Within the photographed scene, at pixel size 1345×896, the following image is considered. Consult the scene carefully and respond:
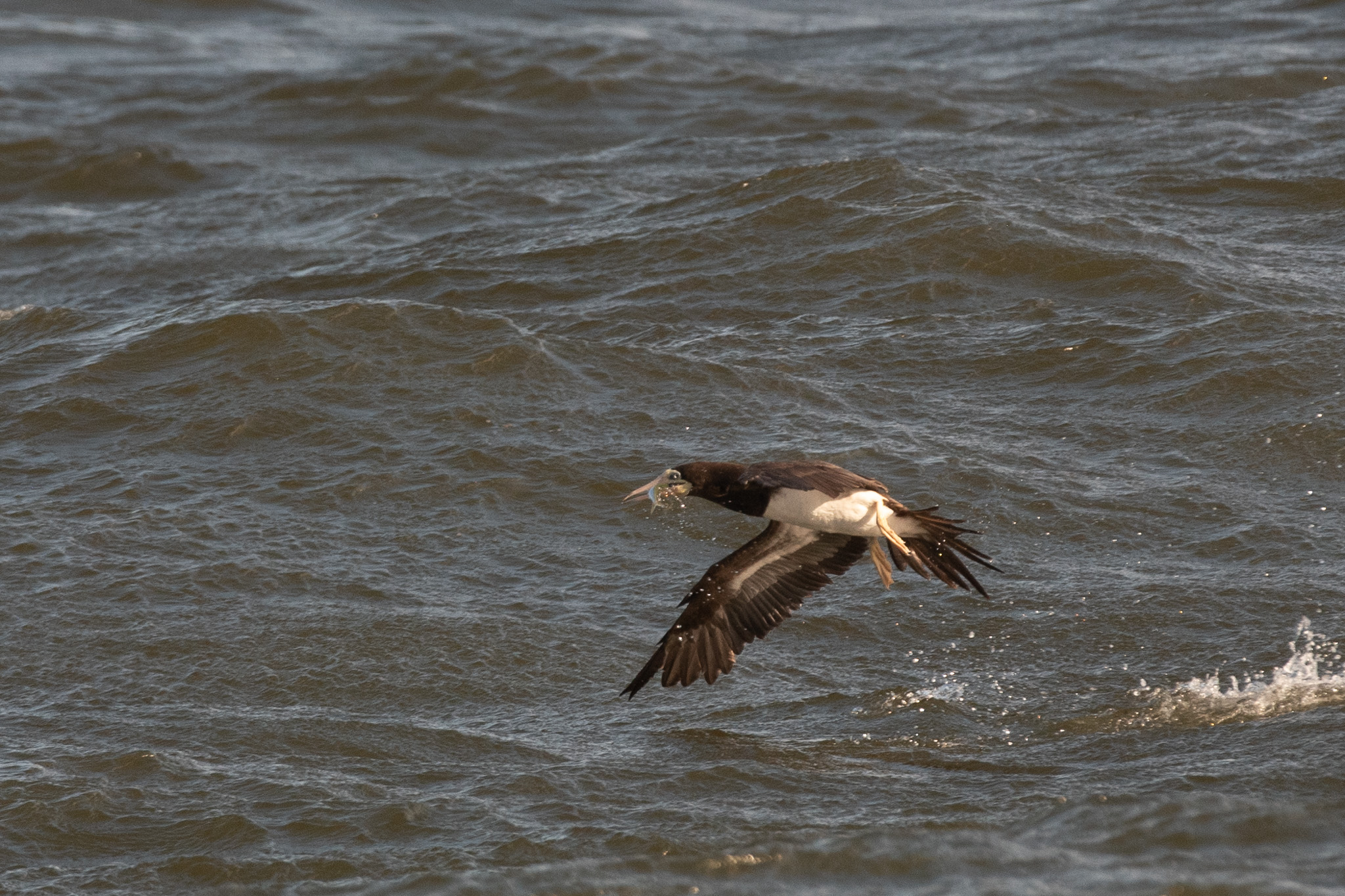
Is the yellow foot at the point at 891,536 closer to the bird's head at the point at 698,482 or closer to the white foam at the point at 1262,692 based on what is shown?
the bird's head at the point at 698,482

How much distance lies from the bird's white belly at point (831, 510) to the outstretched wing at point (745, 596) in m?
0.31

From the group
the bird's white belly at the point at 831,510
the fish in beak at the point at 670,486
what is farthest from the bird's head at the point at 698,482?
the bird's white belly at the point at 831,510

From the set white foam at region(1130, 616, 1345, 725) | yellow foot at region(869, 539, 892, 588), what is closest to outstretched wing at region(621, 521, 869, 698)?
yellow foot at region(869, 539, 892, 588)

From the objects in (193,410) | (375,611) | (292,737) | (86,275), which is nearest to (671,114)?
(86,275)

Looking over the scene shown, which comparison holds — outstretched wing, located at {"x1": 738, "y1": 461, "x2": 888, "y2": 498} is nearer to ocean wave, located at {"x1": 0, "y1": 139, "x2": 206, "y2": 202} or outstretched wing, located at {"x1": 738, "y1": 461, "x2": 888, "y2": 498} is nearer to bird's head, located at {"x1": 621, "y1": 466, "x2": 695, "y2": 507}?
bird's head, located at {"x1": 621, "y1": 466, "x2": 695, "y2": 507}

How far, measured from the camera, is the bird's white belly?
5.52m

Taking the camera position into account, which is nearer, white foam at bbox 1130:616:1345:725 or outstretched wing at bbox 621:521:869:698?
white foam at bbox 1130:616:1345:725

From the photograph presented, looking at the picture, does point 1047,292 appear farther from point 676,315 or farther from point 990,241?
point 676,315

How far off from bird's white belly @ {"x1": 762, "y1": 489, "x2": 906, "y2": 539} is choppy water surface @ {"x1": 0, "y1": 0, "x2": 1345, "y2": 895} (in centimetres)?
68

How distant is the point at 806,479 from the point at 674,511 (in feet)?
6.43

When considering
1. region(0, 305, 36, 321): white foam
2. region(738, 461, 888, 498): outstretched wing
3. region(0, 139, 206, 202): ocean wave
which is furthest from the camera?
region(0, 139, 206, 202): ocean wave

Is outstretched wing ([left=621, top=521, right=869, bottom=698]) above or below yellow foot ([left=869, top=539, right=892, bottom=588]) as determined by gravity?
below

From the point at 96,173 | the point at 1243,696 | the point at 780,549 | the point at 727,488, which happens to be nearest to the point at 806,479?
the point at 727,488

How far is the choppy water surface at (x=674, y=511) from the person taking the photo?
16.3ft
